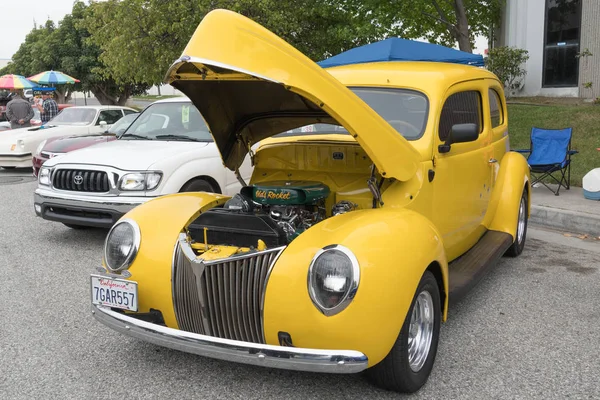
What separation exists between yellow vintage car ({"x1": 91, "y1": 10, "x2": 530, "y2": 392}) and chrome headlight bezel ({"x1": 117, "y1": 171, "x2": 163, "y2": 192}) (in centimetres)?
197

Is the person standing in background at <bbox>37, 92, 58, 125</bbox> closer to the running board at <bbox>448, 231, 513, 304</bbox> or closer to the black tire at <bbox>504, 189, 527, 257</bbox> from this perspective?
the black tire at <bbox>504, 189, 527, 257</bbox>

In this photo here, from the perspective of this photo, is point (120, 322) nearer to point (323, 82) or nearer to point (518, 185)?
point (323, 82)

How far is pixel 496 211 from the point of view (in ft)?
18.0

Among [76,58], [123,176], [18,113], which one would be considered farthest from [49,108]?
[76,58]

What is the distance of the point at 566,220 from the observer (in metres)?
7.46

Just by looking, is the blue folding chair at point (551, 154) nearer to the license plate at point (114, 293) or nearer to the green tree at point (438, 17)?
the green tree at point (438, 17)

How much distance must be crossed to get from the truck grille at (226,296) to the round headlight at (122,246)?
0.42 m

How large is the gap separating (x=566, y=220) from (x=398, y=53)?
13.8 ft

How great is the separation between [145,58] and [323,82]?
648 inches

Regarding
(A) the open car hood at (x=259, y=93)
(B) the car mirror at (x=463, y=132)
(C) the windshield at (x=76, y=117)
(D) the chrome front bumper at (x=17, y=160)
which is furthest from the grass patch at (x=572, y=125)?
(D) the chrome front bumper at (x=17, y=160)

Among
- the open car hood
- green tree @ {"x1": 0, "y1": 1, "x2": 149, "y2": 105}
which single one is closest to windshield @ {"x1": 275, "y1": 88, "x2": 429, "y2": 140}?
the open car hood

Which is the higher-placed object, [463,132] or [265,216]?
[463,132]

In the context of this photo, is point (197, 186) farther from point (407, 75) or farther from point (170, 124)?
point (407, 75)

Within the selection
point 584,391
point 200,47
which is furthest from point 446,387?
point 200,47
